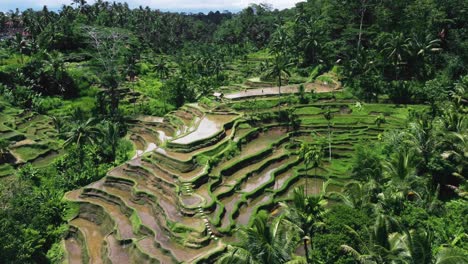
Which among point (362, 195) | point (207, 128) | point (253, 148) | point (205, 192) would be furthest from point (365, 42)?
point (362, 195)

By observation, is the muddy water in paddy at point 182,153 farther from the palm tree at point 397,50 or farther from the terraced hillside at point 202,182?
the palm tree at point 397,50

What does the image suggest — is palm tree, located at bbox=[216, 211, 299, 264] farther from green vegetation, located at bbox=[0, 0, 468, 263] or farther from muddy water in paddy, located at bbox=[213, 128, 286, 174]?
muddy water in paddy, located at bbox=[213, 128, 286, 174]

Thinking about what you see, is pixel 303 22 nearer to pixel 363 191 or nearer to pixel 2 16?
pixel 363 191

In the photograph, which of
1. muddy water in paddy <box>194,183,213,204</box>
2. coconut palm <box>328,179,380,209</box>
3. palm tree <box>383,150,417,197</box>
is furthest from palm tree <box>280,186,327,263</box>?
muddy water in paddy <box>194,183,213,204</box>

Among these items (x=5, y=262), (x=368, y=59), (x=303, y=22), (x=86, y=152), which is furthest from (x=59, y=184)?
(x=303, y=22)

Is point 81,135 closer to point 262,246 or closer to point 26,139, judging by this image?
point 26,139

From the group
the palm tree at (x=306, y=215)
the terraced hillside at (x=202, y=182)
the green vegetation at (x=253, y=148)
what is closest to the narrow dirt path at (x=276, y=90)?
the green vegetation at (x=253, y=148)

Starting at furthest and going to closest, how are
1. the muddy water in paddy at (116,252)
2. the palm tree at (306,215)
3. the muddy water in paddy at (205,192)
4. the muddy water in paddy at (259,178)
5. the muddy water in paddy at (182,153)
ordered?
the muddy water in paddy at (182,153) < the muddy water in paddy at (259,178) < the muddy water in paddy at (205,192) < the muddy water in paddy at (116,252) < the palm tree at (306,215)
